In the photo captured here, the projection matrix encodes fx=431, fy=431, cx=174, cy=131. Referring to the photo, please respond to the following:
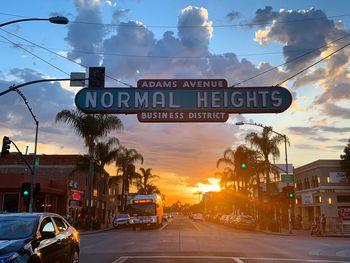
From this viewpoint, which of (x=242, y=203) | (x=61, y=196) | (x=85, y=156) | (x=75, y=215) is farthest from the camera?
(x=242, y=203)

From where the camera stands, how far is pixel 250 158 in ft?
197

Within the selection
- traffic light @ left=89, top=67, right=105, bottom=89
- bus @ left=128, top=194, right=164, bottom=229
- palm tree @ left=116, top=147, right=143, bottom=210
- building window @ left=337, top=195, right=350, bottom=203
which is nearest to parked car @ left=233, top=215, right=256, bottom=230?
building window @ left=337, top=195, right=350, bottom=203

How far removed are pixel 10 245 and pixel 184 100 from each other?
7849mm

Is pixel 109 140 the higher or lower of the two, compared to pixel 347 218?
higher

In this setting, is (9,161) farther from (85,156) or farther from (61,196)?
(85,156)

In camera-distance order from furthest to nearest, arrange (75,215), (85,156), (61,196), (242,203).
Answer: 1. (242,203)
2. (75,215)
3. (61,196)
4. (85,156)

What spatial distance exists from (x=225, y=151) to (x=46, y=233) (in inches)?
2418

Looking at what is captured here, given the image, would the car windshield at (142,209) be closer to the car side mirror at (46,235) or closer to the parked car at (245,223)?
the parked car at (245,223)

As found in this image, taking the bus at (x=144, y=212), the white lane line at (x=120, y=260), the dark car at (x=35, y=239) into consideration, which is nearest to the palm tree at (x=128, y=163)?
the bus at (x=144, y=212)

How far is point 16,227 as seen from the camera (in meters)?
8.60

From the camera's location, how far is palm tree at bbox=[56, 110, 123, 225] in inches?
1679

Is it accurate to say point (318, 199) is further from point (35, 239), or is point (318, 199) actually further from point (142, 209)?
point (35, 239)

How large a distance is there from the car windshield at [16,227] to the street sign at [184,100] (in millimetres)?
5741

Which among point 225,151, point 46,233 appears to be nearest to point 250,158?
point 225,151
